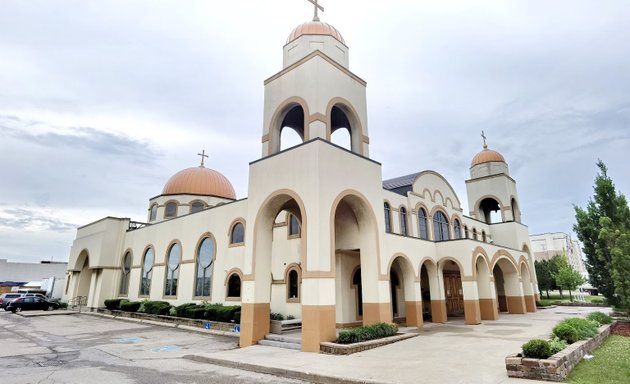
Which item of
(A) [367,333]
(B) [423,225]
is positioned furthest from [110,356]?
(B) [423,225]

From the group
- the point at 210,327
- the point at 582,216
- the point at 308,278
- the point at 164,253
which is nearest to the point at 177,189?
the point at 164,253

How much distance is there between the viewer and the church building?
1283 centimetres

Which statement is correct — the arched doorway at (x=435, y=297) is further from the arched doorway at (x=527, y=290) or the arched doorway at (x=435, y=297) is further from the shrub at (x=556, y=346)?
the shrub at (x=556, y=346)

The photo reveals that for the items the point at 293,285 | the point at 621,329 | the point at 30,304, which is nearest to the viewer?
the point at 621,329

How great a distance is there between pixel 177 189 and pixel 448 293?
22826 mm

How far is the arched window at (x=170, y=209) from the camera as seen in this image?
3017cm

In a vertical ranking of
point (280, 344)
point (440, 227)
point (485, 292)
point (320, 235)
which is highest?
point (440, 227)

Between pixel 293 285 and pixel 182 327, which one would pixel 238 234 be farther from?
pixel 182 327

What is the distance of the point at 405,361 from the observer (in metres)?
9.18

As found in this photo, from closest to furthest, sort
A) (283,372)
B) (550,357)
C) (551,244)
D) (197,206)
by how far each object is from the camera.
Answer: (550,357), (283,372), (197,206), (551,244)

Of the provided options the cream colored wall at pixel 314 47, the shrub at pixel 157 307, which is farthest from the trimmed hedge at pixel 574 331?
the shrub at pixel 157 307

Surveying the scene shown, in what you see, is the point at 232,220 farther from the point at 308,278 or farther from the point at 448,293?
the point at 448,293

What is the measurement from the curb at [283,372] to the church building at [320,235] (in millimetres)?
2340

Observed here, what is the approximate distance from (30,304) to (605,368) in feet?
123
